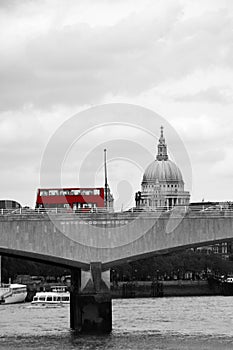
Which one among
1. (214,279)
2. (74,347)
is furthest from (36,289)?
(74,347)

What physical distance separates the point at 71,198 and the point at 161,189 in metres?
63.4

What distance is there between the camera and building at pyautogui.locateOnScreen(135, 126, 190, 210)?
5045 inches

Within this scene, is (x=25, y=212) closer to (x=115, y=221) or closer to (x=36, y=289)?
(x=115, y=221)

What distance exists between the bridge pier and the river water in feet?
3.24

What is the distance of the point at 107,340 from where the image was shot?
69062mm

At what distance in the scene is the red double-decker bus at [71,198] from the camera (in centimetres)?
8675

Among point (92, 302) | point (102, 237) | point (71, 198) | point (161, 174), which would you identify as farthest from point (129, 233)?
point (161, 174)

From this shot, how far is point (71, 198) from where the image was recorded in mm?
87312

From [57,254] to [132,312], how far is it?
2385 cm

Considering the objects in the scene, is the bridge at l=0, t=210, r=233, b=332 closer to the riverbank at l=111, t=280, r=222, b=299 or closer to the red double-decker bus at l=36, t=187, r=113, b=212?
the red double-decker bus at l=36, t=187, r=113, b=212

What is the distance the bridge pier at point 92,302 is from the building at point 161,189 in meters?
21.8

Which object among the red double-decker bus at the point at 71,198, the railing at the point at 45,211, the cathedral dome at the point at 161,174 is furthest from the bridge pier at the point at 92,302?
the cathedral dome at the point at 161,174

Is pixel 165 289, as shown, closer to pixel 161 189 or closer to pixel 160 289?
pixel 160 289

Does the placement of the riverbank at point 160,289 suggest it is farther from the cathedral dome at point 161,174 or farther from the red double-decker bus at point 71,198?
the red double-decker bus at point 71,198
